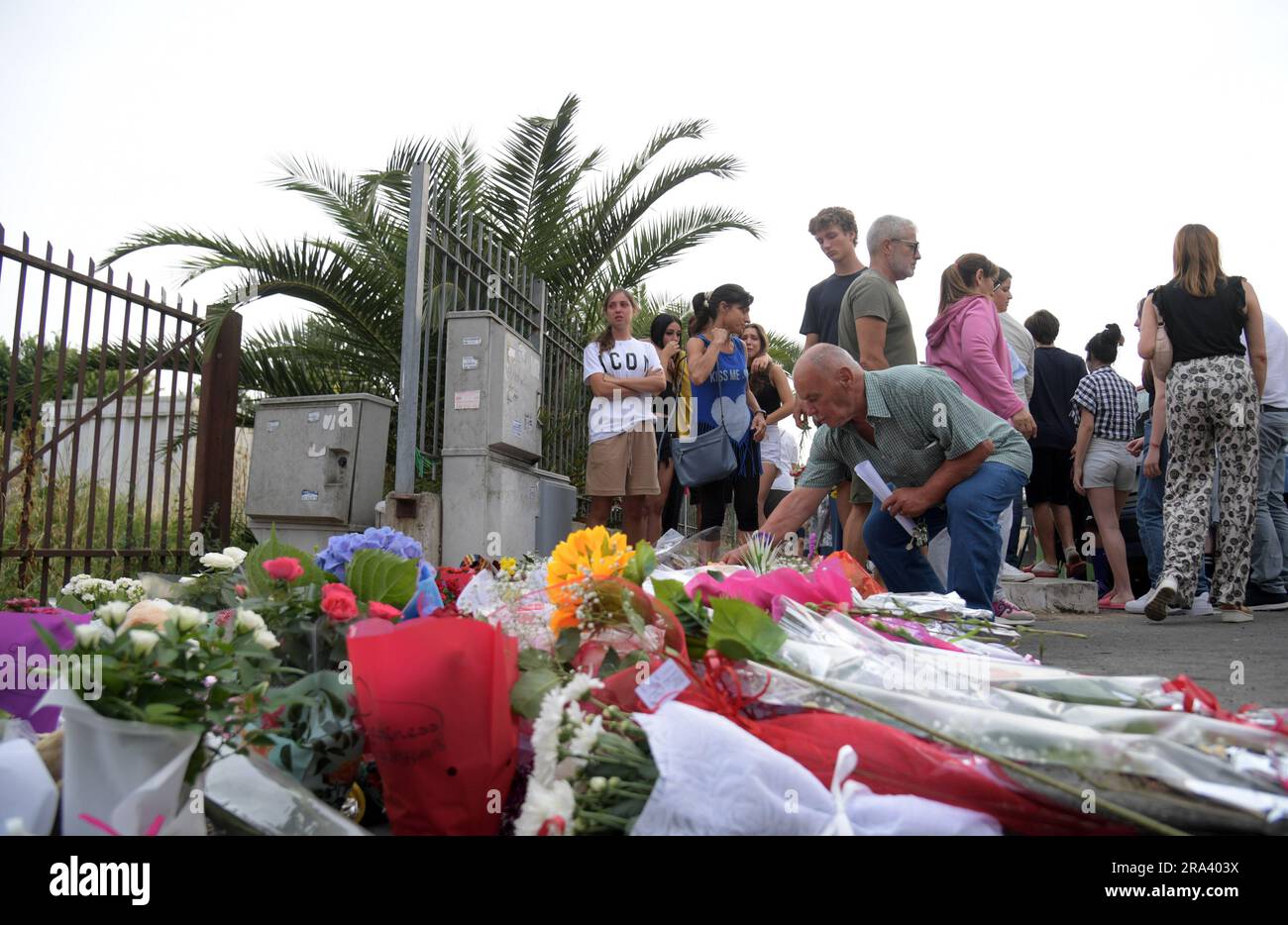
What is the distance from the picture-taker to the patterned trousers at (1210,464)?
4.84m

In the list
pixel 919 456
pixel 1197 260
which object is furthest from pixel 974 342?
pixel 1197 260

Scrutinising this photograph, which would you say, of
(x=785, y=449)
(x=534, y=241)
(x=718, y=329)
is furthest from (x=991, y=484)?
(x=534, y=241)

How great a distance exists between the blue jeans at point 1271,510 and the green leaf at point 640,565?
4.64 meters

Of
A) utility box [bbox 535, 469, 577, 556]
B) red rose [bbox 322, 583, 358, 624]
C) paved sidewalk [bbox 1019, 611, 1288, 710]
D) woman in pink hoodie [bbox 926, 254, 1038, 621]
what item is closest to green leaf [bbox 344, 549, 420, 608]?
red rose [bbox 322, 583, 358, 624]

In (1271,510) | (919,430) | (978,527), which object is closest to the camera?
(978,527)

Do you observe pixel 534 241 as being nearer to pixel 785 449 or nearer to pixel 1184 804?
pixel 785 449

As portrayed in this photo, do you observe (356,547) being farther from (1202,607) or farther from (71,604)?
(1202,607)

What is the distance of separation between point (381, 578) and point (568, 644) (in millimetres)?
603

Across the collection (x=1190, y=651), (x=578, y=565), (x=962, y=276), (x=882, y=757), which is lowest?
(x=1190, y=651)

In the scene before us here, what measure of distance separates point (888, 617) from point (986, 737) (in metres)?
1.02

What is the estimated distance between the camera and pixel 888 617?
2.33 metres

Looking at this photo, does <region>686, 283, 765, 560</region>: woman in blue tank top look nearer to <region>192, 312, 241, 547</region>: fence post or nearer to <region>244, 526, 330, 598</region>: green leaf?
<region>192, 312, 241, 547</region>: fence post

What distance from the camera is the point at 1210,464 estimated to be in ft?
16.2

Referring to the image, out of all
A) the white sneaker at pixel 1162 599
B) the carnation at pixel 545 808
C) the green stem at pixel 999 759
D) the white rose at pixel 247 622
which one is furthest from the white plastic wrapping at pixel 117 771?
the white sneaker at pixel 1162 599
